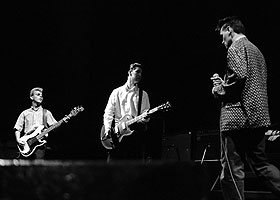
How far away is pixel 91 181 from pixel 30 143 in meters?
6.41

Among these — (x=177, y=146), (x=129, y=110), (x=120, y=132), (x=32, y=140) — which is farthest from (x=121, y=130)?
(x=32, y=140)

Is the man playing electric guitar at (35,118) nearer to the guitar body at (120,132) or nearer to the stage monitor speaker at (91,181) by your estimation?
the guitar body at (120,132)

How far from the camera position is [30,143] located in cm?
647

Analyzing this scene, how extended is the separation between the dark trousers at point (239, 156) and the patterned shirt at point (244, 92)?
6 cm

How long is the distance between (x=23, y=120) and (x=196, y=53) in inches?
116

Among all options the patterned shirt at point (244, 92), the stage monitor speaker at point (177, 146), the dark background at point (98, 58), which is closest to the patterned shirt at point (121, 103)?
the stage monitor speaker at point (177, 146)

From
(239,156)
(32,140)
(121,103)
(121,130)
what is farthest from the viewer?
(32,140)

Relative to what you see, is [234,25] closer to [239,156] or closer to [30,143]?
[239,156]

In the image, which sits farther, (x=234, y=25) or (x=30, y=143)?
(x=30, y=143)

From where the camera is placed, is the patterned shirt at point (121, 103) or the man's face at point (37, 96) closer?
the patterned shirt at point (121, 103)

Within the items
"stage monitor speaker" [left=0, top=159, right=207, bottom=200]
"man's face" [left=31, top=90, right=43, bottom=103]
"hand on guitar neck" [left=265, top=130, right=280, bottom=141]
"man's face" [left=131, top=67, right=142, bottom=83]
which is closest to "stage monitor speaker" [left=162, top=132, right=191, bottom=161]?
"man's face" [left=131, top=67, right=142, bottom=83]

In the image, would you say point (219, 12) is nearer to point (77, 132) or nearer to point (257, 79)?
point (77, 132)

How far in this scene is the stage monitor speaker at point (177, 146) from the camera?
208 inches

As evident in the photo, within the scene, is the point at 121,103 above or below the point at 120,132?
above
